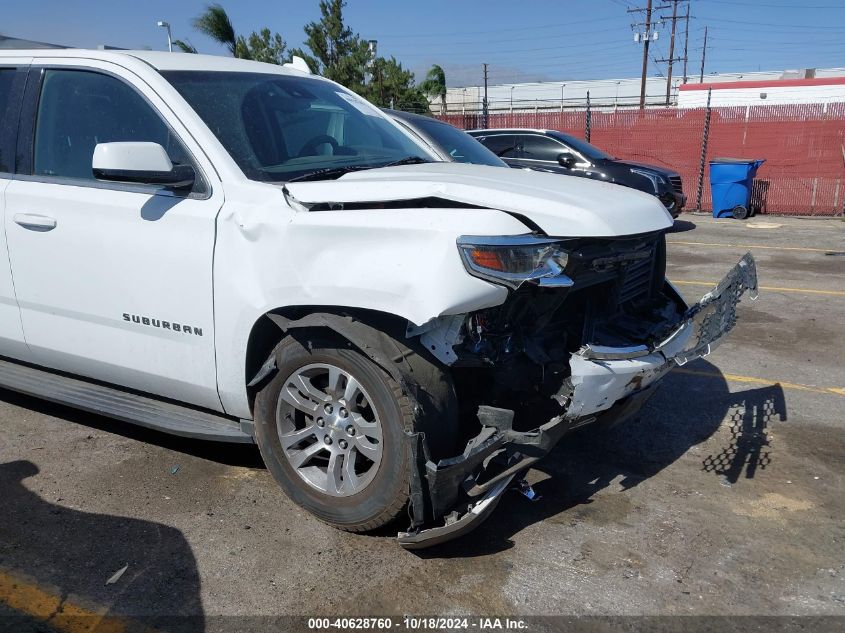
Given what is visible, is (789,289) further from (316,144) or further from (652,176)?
(316,144)

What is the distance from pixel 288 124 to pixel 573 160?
32.3ft

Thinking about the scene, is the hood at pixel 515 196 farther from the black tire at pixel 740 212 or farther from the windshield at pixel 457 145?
the black tire at pixel 740 212

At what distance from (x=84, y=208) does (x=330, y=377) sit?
1.65 metres

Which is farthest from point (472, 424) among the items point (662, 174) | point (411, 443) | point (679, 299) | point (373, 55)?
point (373, 55)

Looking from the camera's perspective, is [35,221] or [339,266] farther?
[35,221]

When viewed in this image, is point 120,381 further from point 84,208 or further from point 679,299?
point 679,299

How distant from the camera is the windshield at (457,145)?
25.1 ft

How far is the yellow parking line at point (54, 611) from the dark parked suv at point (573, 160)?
1100 cm

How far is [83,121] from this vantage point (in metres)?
3.94

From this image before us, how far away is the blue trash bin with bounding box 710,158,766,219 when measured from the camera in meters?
16.0

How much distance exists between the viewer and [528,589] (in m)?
2.95

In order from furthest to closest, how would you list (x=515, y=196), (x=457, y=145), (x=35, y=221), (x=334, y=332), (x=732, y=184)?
1. (x=732, y=184)
2. (x=457, y=145)
3. (x=35, y=221)
4. (x=334, y=332)
5. (x=515, y=196)

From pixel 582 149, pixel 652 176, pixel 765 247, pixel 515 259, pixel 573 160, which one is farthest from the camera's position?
pixel 582 149

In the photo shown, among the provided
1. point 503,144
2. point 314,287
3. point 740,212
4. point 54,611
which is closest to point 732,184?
point 740,212
